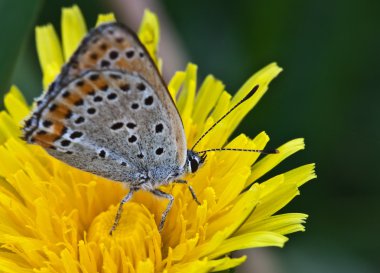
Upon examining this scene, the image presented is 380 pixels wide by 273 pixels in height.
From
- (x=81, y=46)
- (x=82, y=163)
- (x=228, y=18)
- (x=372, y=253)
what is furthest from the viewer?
(x=228, y=18)

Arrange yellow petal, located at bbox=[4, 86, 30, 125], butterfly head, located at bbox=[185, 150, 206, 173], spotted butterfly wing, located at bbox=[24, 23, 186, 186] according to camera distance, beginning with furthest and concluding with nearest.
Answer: yellow petal, located at bbox=[4, 86, 30, 125]
butterfly head, located at bbox=[185, 150, 206, 173]
spotted butterfly wing, located at bbox=[24, 23, 186, 186]

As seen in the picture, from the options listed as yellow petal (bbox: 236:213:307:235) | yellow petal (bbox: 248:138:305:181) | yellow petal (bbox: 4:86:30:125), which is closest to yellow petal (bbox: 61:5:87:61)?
yellow petal (bbox: 4:86:30:125)

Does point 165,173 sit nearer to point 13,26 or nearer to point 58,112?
point 58,112

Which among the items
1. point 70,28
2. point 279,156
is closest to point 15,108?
point 70,28

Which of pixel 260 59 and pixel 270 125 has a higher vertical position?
pixel 260 59

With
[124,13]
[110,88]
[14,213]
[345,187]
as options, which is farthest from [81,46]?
[345,187]

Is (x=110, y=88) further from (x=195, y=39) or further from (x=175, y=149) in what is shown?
(x=195, y=39)

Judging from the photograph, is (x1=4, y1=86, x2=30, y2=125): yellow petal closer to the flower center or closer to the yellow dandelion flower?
the yellow dandelion flower
